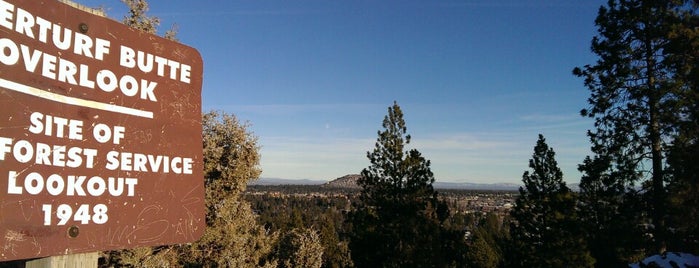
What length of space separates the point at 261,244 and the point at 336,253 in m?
38.3

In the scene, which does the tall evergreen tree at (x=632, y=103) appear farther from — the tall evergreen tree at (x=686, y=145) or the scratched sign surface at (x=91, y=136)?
the scratched sign surface at (x=91, y=136)

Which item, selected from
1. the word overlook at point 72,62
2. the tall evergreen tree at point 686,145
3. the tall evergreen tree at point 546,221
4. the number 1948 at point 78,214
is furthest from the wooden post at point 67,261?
the tall evergreen tree at point 546,221

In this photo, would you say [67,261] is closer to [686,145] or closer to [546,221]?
[686,145]

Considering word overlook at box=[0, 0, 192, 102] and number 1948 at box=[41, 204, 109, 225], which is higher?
word overlook at box=[0, 0, 192, 102]

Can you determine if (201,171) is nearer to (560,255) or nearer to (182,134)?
(182,134)

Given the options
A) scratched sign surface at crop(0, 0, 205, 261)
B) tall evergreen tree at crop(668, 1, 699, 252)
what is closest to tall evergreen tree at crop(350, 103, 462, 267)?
tall evergreen tree at crop(668, 1, 699, 252)

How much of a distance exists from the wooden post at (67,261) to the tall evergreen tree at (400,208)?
2507 cm

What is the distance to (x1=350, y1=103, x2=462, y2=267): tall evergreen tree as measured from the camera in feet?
88.8

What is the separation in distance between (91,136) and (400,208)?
2555cm

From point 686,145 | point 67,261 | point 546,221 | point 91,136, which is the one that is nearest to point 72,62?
point 91,136

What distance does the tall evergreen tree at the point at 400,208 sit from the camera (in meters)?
27.1

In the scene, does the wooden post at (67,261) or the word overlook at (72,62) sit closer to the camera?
the word overlook at (72,62)

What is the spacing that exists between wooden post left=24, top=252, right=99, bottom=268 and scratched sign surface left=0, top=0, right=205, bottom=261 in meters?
0.08

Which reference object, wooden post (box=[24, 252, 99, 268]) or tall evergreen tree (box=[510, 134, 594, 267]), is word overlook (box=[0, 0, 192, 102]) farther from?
tall evergreen tree (box=[510, 134, 594, 267])
